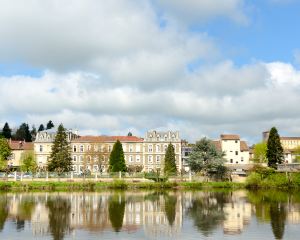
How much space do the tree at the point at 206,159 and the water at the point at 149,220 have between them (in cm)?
2403

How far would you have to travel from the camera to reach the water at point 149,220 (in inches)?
990

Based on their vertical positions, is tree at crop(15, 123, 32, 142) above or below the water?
above

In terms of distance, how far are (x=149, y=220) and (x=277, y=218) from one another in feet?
28.5

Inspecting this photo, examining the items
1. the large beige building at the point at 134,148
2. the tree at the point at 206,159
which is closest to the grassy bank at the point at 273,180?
the tree at the point at 206,159

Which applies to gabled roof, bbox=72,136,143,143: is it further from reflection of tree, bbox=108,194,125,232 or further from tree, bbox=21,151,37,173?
reflection of tree, bbox=108,194,125,232

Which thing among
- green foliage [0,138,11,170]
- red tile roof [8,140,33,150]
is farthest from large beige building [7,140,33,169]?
green foliage [0,138,11,170]

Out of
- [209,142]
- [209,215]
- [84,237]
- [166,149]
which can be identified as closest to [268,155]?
[209,142]

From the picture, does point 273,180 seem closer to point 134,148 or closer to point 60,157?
point 60,157

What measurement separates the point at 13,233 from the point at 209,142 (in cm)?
4612

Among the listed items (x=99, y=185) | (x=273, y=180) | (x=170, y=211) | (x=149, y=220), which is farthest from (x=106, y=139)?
(x=149, y=220)

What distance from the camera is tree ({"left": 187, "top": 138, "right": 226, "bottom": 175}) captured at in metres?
68.1

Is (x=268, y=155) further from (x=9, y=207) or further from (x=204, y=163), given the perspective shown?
(x=9, y=207)

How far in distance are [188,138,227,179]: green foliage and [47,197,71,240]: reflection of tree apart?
28.6 meters

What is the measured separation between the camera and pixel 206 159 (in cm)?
6881
